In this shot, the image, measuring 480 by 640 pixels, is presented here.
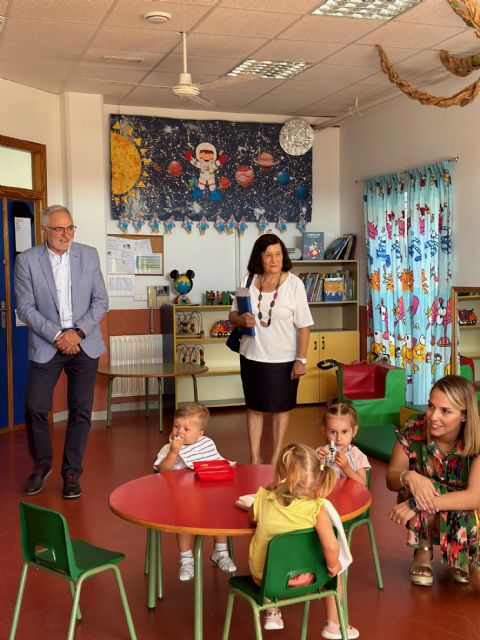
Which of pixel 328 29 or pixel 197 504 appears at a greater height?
pixel 328 29

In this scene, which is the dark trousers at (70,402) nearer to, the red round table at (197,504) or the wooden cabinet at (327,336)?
the red round table at (197,504)

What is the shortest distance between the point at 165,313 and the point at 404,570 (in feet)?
15.6

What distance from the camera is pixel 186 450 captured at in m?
3.56

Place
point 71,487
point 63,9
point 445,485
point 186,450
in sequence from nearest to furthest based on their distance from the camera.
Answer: point 445,485, point 186,450, point 71,487, point 63,9

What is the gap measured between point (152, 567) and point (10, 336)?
430cm

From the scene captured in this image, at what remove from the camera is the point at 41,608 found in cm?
340

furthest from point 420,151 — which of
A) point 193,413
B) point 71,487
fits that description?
point 193,413

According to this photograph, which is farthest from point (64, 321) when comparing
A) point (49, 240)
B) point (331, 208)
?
point (331, 208)

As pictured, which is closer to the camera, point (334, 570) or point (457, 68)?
point (334, 570)

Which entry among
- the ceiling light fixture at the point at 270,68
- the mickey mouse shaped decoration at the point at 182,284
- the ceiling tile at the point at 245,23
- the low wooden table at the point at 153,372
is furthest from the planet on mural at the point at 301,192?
the ceiling tile at the point at 245,23

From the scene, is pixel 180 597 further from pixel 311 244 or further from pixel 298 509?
pixel 311 244

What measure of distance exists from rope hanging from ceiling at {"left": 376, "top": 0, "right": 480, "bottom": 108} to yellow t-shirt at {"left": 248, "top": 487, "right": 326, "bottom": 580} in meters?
2.82

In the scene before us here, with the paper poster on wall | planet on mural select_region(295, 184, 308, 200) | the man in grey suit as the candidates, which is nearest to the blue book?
the man in grey suit

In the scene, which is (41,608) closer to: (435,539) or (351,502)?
(351,502)
